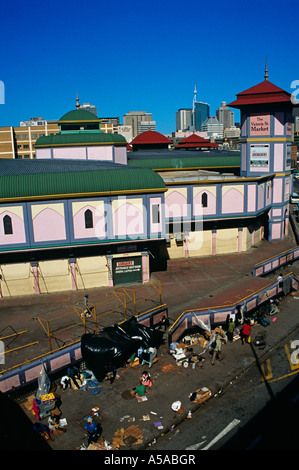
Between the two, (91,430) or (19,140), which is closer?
(91,430)

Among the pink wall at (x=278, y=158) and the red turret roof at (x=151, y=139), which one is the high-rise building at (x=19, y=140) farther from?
the pink wall at (x=278, y=158)

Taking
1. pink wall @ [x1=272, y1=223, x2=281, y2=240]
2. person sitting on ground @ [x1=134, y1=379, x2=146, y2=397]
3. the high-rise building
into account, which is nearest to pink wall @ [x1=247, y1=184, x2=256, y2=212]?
pink wall @ [x1=272, y1=223, x2=281, y2=240]

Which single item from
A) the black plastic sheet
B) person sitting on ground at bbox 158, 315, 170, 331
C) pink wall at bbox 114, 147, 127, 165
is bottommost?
person sitting on ground at bbox 158, 315, 170, 331

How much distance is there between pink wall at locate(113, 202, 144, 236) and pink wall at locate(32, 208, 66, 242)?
3653mm

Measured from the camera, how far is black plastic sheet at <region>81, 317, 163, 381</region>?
56.5 feet

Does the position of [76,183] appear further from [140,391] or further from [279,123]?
[279,123]

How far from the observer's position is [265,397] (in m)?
15.7

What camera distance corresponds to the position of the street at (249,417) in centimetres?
1310

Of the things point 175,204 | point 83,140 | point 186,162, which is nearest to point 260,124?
point 186,162

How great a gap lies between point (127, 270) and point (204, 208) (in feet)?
34.0

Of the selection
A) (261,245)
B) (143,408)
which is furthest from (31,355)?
(261,245)

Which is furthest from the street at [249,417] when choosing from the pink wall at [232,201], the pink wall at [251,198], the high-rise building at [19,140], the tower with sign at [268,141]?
the high-rise building at [19,140]

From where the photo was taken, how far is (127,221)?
26.9 m

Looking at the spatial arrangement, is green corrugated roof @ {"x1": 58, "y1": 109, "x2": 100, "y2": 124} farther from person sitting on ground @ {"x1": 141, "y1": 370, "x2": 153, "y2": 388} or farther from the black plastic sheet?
person sitting on ground @ {"x1": 141, "y1": 370, "x2": 153, "y2": 388}
